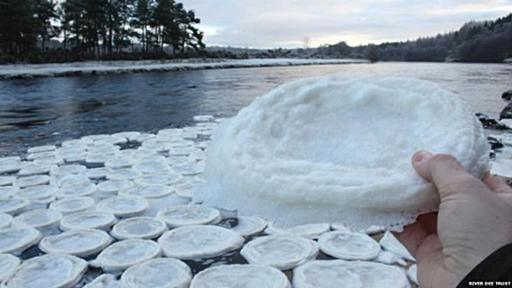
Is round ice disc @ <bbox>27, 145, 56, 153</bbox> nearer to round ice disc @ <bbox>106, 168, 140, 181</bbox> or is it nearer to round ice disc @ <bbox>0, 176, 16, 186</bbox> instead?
round ice disc @ <bbox>0, 176, 16, 186</bbox>

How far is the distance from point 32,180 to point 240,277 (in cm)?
266

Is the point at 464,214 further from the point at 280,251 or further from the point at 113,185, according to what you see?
the point at 113,185

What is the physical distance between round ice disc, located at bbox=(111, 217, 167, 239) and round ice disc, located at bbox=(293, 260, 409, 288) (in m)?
0.98

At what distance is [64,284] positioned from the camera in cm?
200

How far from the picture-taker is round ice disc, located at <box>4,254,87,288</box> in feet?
6.63

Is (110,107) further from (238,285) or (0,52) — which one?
(0,52)

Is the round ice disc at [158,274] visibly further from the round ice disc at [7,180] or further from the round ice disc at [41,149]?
the round ice disc at [41,149]

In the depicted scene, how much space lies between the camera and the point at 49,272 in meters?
2.12

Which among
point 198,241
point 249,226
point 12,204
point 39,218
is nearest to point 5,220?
point 39,218

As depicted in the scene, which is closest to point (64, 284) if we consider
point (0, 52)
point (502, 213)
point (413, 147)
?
point (413, 147)

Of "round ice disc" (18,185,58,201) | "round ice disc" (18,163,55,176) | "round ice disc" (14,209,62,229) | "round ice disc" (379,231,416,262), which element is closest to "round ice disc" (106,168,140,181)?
"round ice disc" (18,185,58,201)

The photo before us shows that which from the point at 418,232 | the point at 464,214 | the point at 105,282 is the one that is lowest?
the point at 105,282

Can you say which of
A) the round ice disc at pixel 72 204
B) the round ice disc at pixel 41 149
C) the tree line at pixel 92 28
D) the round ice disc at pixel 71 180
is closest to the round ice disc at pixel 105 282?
the round ice disc at pixel 72 204

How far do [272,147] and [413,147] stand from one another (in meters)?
0.37
